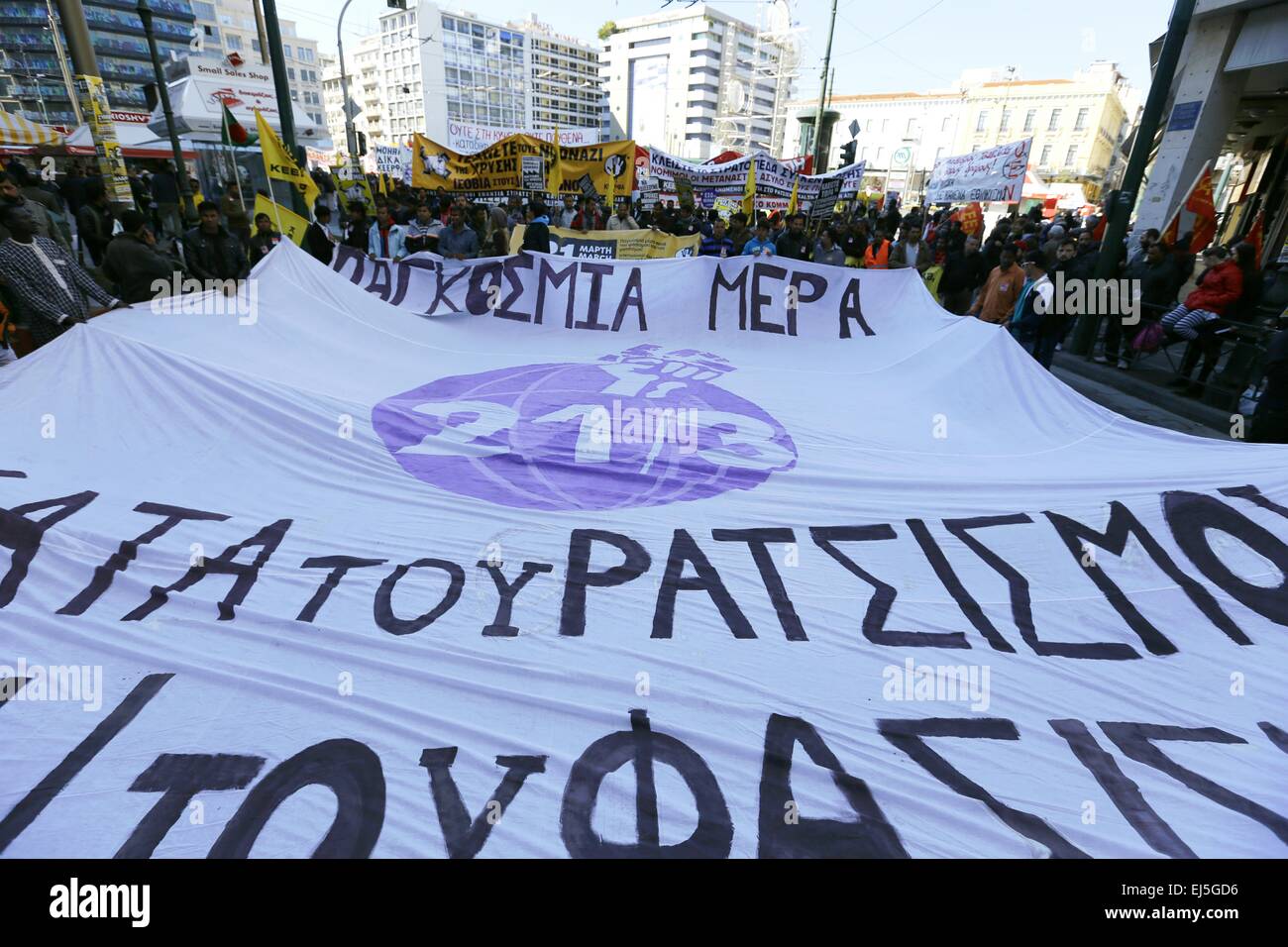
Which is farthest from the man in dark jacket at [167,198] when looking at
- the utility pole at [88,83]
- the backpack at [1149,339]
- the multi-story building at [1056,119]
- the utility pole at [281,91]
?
the multi-story building at [1056,119]

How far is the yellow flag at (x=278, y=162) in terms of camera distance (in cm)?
893

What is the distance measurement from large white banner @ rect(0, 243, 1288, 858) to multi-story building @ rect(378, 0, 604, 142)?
116m

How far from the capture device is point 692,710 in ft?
8.00

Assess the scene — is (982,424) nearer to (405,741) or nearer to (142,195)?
(405,741)

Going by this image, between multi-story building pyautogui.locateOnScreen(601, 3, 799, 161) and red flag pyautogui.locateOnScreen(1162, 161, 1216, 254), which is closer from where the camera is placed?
red flag pyautogui.locateOnScreen(1162, 161, 1216, 254)

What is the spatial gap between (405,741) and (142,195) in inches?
744

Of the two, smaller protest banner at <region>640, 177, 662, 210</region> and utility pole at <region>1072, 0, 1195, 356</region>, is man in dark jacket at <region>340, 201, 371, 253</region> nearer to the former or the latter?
smaller protest banner at <region>640, 177, 662, 210</region>

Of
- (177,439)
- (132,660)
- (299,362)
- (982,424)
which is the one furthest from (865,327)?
(132,660)

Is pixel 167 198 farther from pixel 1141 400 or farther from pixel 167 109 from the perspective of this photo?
pixel 1141 400

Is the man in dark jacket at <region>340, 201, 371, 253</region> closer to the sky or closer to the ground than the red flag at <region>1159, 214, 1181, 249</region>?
closer to the ground

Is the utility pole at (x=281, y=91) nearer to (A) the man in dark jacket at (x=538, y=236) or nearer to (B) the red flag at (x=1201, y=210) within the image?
(A) the man in dark jacket at (x=538, y=236)

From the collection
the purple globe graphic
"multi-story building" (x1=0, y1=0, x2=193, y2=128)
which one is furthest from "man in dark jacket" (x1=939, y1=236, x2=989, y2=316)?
"multi-story building" (x1=0, y1=0, x2=193, y2=128)

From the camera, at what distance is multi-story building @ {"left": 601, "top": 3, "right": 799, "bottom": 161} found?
4478 inches
